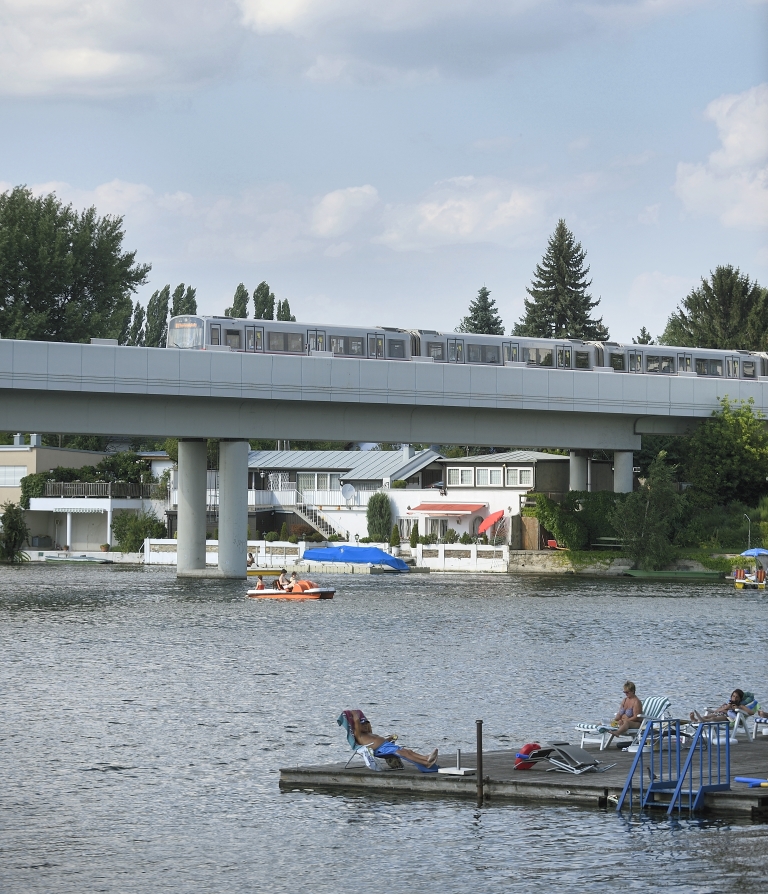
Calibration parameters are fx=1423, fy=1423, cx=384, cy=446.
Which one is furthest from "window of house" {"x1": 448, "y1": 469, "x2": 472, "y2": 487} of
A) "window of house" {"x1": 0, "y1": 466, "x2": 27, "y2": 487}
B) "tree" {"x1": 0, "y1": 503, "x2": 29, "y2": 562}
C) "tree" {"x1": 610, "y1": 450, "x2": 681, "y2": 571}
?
"window of house" {"x1": 0, "y1": 466, "x2": 27, "y2": 487}

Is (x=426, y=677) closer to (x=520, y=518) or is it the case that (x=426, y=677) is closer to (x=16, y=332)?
(x=520, y=518)

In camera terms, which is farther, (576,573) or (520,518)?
(520,518)

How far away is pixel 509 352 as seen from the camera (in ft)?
254

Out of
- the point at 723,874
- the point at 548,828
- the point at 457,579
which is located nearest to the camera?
the point at 723,874

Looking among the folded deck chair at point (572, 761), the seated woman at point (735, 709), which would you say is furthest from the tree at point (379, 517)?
the folded deck chair at point (572, 761)

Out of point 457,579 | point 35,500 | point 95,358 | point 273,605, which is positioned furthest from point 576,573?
point 35,500

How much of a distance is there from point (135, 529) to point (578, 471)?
32.1 meters

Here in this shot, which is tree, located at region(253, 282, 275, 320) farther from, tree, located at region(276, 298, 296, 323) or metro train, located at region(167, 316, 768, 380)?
metro train, located at region(167, 316, 768, 380)

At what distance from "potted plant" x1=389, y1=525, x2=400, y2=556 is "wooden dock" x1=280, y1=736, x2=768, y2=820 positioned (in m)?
68.8

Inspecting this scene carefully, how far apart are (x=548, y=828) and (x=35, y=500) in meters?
89.1

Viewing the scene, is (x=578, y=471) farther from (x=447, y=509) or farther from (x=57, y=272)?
(x=57, y=272)

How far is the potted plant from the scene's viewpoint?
300 feet

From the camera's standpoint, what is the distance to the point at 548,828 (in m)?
18.7

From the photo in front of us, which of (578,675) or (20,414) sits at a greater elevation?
(20,414)
